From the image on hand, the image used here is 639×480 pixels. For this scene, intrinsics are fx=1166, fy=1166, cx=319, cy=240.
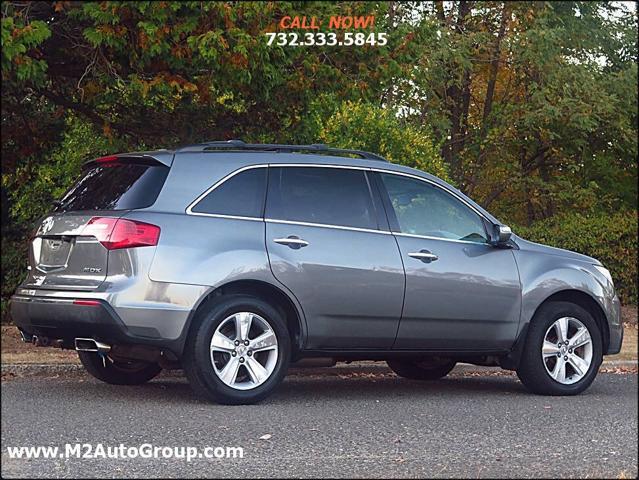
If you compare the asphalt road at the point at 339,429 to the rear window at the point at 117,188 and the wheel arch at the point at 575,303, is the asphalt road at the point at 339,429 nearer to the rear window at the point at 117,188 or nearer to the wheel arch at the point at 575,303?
the wheel arch at the point at 575,303

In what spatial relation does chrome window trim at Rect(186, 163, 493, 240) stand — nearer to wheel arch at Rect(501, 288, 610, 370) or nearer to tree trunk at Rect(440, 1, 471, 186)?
wheel arch at Rect(501, 288, 610, 370)

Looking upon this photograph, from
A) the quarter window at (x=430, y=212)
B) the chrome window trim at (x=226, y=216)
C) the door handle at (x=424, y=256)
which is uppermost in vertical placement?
the quarter window at (x=430, y=212)

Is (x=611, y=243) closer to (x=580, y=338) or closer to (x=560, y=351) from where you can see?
(x=580, y=338)

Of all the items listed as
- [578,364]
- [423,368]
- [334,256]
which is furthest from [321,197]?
[578,364]

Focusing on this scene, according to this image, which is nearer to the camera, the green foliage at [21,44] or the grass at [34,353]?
the green foliage at [21,44]

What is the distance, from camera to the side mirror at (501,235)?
941cm

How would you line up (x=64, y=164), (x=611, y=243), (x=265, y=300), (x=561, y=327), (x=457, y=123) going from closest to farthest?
1. (x=265, y=300)
2. (x=561, y=327)
3. (x=64, y=164)
4. (x=611, y=243)
5. (x=457, y=123)

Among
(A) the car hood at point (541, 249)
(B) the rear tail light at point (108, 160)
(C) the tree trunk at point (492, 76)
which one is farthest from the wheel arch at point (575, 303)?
(C) the tree trunk at point (492, 76)

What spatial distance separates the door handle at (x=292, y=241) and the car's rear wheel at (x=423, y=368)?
2.65 m

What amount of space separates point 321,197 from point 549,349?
2354 millimetres

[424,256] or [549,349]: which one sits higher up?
[424,256]

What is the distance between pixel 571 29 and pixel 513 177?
9.53 metres

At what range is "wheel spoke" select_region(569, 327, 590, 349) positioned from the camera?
32.0 feet

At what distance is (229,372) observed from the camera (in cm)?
830
